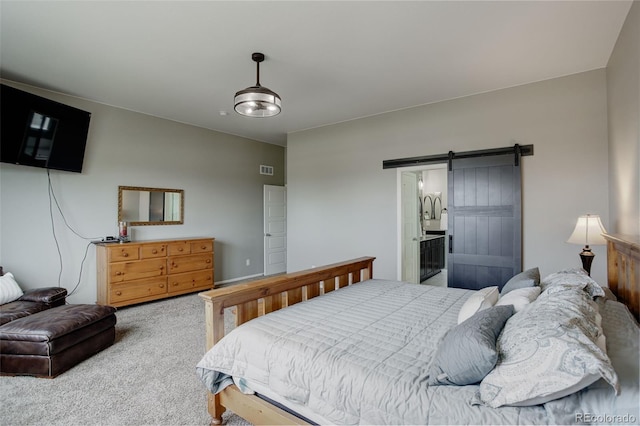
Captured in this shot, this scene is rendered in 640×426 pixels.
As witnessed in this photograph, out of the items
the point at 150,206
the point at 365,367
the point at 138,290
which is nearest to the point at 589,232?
the point at 365,367

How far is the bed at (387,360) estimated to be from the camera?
106 cm

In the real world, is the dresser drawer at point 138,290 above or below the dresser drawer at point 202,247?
below

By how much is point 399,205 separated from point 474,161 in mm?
1186

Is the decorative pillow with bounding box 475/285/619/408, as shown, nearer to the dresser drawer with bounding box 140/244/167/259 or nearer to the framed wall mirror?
the dresser drawer with bounding box 140/244/167/259

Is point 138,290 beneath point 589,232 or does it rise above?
beneath

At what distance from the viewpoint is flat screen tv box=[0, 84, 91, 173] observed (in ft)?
11.3

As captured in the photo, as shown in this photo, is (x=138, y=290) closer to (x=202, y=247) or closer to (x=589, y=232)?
(x=202, y=247)

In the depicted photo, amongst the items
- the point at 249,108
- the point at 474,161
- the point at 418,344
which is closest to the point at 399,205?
the point at 474,161

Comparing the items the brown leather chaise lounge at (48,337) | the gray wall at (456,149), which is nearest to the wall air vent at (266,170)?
the gray wall at (456,149)

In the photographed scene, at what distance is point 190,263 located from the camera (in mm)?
5023

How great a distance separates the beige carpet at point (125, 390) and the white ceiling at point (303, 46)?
289 centimetres

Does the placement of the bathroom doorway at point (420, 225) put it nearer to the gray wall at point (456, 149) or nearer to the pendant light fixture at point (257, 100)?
the gray wall at point (456, 149)

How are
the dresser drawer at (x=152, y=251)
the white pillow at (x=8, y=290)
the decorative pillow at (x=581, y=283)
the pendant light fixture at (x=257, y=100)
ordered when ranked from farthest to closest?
the dresser drawer at (x=152, y=251)
the white pillow at (x=8, y=290)
the pendant light fixture at (x=257, y=100)
the decorative pillow at (x=581, y=283)

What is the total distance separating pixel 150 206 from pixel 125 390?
3277 mm
